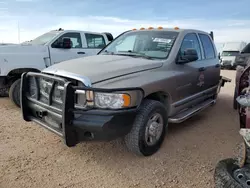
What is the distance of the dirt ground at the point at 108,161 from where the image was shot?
2838 mm

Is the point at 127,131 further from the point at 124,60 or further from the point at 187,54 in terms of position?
the point at 187,54

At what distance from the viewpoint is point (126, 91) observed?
2.84m

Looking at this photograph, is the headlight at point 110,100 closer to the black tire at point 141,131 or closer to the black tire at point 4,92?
the black tire at point 141,131

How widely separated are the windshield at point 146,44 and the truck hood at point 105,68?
0.30 meters

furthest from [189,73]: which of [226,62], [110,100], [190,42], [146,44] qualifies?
[226,62]

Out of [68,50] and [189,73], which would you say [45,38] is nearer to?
[68,50]

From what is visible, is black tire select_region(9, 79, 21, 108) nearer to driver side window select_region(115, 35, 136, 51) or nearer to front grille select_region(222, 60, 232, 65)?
driver side window select_region(115, 35, 136, 51)

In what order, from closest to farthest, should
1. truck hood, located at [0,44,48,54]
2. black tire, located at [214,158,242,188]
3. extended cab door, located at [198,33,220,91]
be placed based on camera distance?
black tire, located at [214,158,242,188], extended cab door, located at [198,33,220,91], truck hood, located at [0,44,48,54]

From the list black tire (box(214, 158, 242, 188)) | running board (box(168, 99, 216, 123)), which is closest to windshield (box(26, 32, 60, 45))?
running board (box(168, 99, 216, 123))

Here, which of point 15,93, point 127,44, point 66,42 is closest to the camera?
point 127,44

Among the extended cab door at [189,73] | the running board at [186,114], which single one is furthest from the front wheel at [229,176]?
the extended cab door at [189,73]

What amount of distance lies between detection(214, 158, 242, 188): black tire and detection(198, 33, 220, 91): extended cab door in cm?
255

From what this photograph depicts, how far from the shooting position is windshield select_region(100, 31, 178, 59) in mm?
3945

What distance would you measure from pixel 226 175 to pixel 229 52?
18.4 meters
